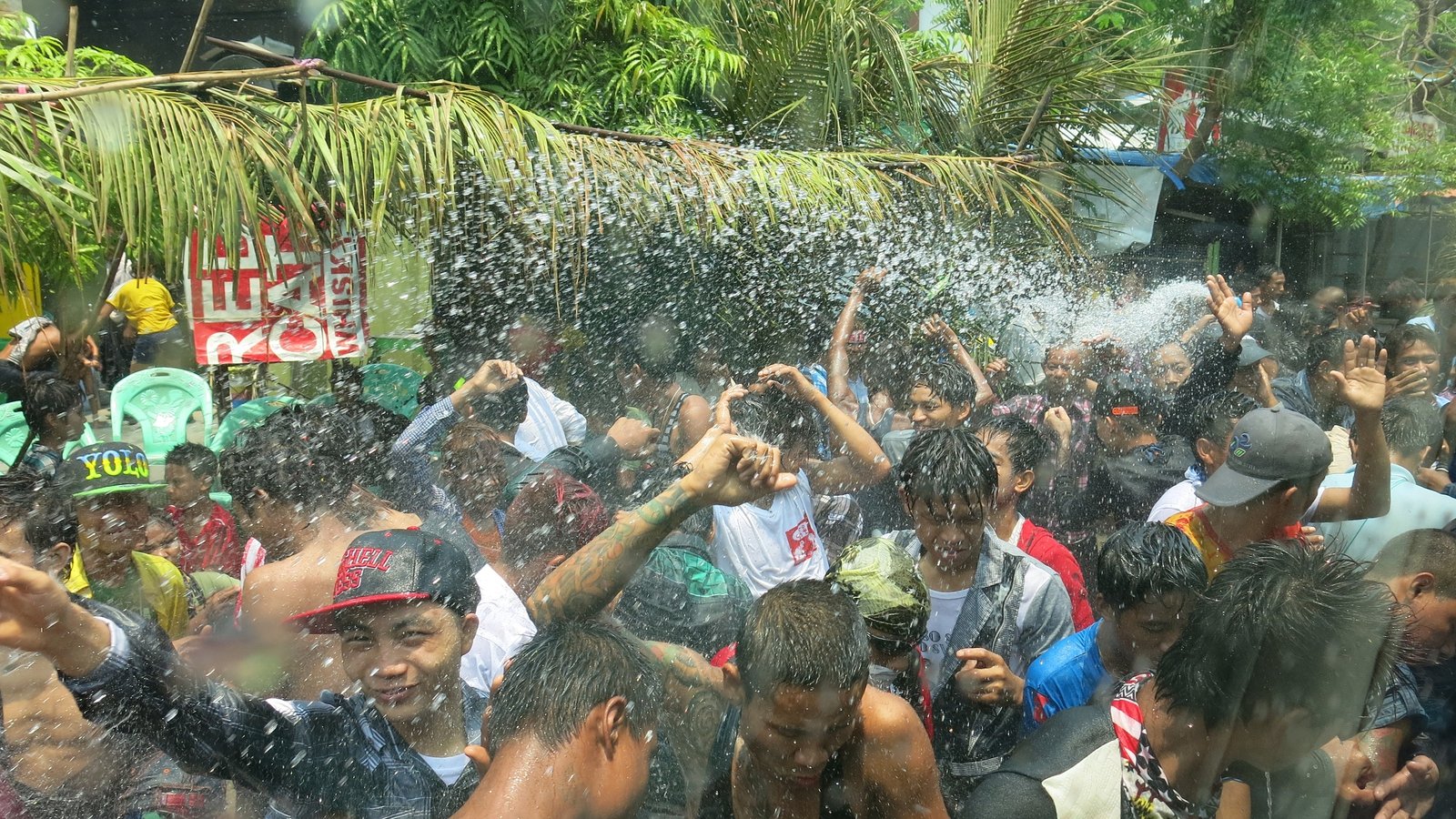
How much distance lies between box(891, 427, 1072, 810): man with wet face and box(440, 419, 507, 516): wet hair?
1.72m

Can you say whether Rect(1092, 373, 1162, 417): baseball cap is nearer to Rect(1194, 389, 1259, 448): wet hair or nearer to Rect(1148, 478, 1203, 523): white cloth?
Rect(1194, 389, 1259, 448): wet hair

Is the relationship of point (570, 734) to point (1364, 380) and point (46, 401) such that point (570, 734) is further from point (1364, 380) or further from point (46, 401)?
point (46, 401)

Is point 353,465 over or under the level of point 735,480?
under

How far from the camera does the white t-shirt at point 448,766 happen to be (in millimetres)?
2127

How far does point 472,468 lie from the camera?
4.14 meters

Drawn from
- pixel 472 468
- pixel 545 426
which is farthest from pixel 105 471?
pixel 545 426

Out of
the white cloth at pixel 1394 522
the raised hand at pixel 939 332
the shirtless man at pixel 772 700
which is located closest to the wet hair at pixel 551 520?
the shirtless man at pixel 772 700

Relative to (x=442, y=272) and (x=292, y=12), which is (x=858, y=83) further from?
(x=292, y=12)

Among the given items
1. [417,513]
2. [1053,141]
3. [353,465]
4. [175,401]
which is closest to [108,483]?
[353,465]

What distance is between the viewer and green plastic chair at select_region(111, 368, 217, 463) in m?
5.55

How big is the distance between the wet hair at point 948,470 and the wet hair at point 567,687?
1.28 metres

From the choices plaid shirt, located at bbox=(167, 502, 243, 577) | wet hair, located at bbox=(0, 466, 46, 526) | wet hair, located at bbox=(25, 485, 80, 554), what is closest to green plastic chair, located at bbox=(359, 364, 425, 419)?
plaid shirt, located at bbox=(167, 502, 243, 577)

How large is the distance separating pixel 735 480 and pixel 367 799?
36.7 inches

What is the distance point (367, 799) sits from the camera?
2064 mm
